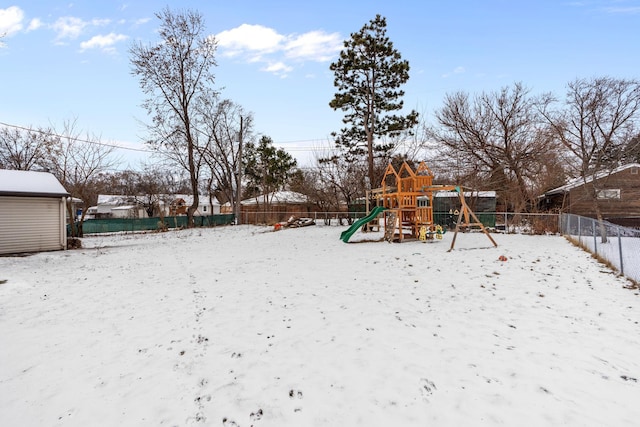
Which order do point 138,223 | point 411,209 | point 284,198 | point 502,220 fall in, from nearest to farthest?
1. point 411,209
2. point 502,220
3. point 138,223
4. point 284,198

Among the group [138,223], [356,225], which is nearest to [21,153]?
[138,223]

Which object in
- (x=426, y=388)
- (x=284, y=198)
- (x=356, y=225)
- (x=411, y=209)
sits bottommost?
(x=426, y=388)

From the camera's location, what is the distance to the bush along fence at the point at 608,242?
23.4 ft

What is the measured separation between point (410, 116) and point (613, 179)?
A: 14507mm

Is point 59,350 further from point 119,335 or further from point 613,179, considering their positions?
point 613,179

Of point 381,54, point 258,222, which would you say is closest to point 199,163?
point 258,222

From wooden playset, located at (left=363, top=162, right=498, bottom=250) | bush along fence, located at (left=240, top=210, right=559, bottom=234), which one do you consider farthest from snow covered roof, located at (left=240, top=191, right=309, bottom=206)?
wooden playset, located at (left=363, top=162, right=498, bottom=250)

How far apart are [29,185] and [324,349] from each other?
13.8 metres

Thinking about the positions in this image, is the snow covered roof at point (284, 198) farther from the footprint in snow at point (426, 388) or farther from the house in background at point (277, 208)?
the footprint in snow at point (426, 388)

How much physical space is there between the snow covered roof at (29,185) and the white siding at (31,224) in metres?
0.41

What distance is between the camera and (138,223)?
22219 mm

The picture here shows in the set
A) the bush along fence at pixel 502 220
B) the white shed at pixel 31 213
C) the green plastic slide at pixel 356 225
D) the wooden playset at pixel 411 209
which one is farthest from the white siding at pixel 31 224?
the bush along fence at pixel 502 220

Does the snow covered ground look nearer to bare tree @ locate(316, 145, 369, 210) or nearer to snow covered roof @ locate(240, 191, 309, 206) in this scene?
bare tree @ locate(316, 145, 369, 210)

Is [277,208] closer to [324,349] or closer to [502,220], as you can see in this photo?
[502,220]
